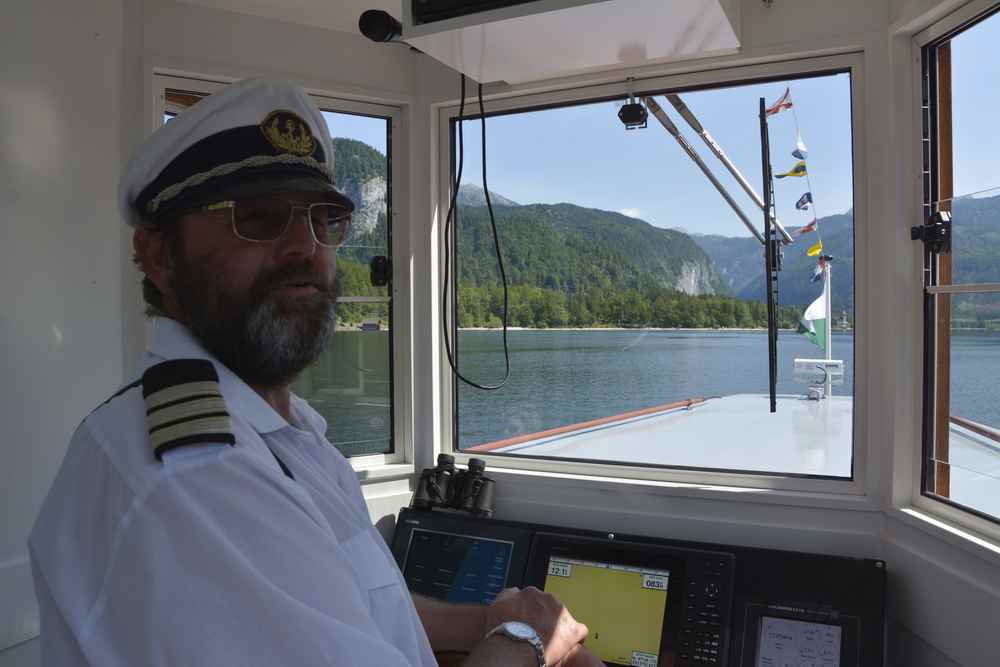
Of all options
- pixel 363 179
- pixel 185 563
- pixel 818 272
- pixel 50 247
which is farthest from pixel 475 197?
pixel 185 563

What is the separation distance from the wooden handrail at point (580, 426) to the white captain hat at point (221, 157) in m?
1.64

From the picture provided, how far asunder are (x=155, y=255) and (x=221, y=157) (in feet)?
0.56

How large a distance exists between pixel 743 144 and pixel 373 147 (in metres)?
1.21

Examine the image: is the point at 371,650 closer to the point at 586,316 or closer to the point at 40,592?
the point at 40,592

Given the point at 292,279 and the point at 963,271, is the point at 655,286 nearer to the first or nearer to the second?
the point at 963,271

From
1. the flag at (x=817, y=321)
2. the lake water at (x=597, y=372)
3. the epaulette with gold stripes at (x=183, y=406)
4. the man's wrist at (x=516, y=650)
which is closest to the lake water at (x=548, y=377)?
the lake water at (x=597, y=372)

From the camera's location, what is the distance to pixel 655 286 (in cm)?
242

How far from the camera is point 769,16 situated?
6.67 ft

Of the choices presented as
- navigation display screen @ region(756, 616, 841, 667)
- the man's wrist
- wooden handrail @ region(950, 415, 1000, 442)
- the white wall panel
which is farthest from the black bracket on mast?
the white wall panel

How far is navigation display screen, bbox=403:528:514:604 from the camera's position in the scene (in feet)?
7.02

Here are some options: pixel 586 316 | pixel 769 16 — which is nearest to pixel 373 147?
pixel 586 316

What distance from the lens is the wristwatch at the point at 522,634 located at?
1018 millimetres

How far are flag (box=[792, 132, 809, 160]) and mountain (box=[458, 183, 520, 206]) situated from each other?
0.91m

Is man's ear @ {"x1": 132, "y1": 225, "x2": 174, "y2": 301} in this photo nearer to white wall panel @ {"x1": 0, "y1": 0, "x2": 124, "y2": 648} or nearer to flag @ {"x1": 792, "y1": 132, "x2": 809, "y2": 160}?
white wall panel @ {"x1": 0, "y1": 0, "x2": 124, "y2": 648}
